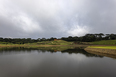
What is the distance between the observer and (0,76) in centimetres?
934

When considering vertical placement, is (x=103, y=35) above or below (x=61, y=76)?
above

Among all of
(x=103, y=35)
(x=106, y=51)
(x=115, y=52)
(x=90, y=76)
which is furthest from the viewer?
(x=103, y=35)

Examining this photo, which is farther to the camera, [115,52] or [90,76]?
[115,52]

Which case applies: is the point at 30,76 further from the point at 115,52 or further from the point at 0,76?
the point at 115,52

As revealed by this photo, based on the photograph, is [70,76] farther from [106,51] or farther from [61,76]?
[106,51]

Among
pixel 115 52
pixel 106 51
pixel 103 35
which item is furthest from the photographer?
pixel 103 35

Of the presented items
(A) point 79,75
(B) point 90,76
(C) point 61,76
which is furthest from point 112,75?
(C) point 61,76

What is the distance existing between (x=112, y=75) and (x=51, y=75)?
8.41 m

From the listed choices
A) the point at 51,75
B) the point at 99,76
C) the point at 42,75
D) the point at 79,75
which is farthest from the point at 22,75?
the point at 99,76

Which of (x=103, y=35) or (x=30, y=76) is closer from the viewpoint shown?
(x=30, y=76)

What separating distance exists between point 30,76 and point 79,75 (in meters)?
6.73

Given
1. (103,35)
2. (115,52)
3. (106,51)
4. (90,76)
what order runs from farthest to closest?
(103,35), (106,51), (115,52), (90,76)

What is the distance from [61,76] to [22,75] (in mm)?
5432

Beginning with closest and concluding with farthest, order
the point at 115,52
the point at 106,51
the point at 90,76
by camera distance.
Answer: the point at 90,76 < the point at 115,52 < the point at 106,51
